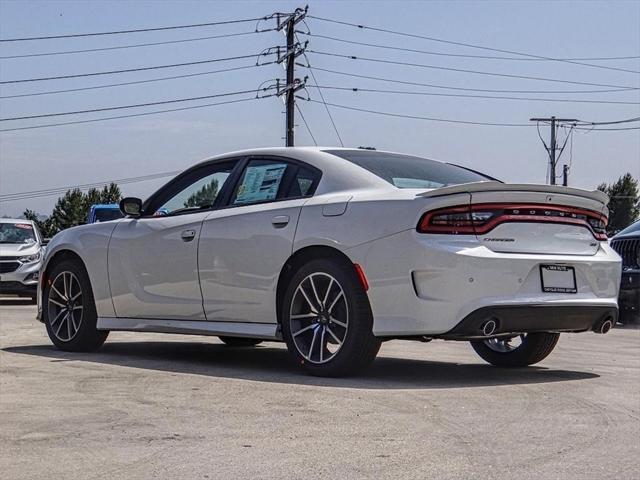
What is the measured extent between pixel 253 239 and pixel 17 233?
14159mm

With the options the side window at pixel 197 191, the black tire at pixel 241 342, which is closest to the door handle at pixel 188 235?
the side window at pixel 197 191

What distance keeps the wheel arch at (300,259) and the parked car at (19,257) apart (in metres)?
12.8

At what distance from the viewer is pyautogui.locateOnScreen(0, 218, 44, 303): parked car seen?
63.1 feet

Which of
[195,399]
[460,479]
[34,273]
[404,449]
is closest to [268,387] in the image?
[195,399]

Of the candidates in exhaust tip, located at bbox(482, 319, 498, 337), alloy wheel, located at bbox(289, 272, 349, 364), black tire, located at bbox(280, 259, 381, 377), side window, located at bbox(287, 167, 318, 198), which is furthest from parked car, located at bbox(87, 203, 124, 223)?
exhaust tip, located at bbox(482, 319, 498, 337)

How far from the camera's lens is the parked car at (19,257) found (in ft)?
63.1

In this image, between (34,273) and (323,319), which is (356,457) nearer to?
(323,319)

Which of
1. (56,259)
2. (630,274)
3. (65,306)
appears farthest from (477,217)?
(630,274)

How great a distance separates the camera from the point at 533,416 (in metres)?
5.62

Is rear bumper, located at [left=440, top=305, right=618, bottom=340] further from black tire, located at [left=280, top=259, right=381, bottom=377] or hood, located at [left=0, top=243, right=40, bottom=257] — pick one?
hood, located at [left=0, top=243, right=40, bottom=257]

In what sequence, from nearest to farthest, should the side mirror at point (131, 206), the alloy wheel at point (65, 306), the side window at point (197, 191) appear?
the side window at point (197, 191) → the side mirror at point (131, 206) → the alloy wheel at point (65, 306)

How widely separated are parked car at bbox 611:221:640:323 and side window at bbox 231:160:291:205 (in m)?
6.75

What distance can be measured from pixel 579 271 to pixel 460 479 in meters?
3.00

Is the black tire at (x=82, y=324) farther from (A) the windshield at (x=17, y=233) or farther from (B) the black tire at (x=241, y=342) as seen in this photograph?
(A) the windshield at (x=17, y=233)
